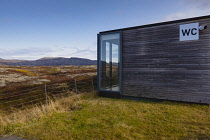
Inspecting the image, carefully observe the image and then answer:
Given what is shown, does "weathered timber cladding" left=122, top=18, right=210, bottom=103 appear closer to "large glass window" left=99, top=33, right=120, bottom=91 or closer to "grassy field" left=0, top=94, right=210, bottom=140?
"large glass window" left=99, top=33, right=120, bottom=91

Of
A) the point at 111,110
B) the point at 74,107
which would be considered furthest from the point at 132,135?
the point at 74,107

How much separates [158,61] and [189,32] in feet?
6.19

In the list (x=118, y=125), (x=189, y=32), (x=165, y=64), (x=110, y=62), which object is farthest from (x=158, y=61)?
(x=118, y=125)

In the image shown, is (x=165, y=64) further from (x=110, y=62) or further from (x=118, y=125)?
(x=118, y=125)

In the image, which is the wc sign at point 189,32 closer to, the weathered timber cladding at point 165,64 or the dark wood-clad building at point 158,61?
the dark wood-clad building at point 158,61

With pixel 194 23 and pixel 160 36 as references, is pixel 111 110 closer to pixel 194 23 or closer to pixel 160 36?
pixel 160 36

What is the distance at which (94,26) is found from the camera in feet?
58.2

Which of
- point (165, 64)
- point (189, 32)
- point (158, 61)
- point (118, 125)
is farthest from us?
point (158, 61)

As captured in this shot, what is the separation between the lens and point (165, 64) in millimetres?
6836

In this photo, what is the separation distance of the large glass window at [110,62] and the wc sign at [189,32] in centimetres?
332

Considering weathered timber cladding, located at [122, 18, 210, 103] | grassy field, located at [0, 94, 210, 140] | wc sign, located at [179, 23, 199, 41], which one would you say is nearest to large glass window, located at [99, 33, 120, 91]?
weathered timber cladding, located at [122, 18, 210, 103]

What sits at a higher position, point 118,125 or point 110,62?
point 110,62

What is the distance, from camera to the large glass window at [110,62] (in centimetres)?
825

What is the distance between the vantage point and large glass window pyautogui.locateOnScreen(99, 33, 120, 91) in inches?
325
